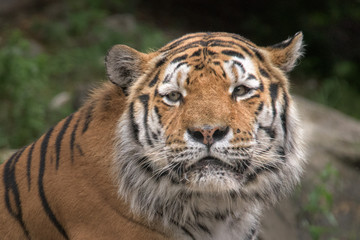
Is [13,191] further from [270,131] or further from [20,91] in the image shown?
[20,91]

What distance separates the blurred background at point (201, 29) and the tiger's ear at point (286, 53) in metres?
1.68

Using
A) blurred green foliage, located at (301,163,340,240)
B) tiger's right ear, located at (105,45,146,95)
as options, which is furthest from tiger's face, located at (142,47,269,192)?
blurred green foliage, located at (301,163,340,240)

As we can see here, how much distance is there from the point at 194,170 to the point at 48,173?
0.73 meters

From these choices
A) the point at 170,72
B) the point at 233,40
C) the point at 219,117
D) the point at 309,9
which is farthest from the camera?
the point at 309,9

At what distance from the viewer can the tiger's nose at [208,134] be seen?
2254 mm

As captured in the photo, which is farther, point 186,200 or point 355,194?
point 355,194

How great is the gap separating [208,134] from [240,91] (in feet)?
0.99

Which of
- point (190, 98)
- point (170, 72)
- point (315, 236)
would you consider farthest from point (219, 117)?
point (315, 236)

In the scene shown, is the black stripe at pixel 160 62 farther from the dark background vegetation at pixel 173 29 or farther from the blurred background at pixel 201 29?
the dark background vegetation at pixel 173 29

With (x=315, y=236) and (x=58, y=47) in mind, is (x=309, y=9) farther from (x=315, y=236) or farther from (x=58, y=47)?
(x=315, y=236)

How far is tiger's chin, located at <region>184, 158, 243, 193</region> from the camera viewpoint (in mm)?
2318

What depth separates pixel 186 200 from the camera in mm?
2574

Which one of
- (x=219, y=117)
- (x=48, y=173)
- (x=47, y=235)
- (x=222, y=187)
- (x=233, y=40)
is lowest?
(x=47, y=235)

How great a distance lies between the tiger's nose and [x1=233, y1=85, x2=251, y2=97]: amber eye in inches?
8.2
